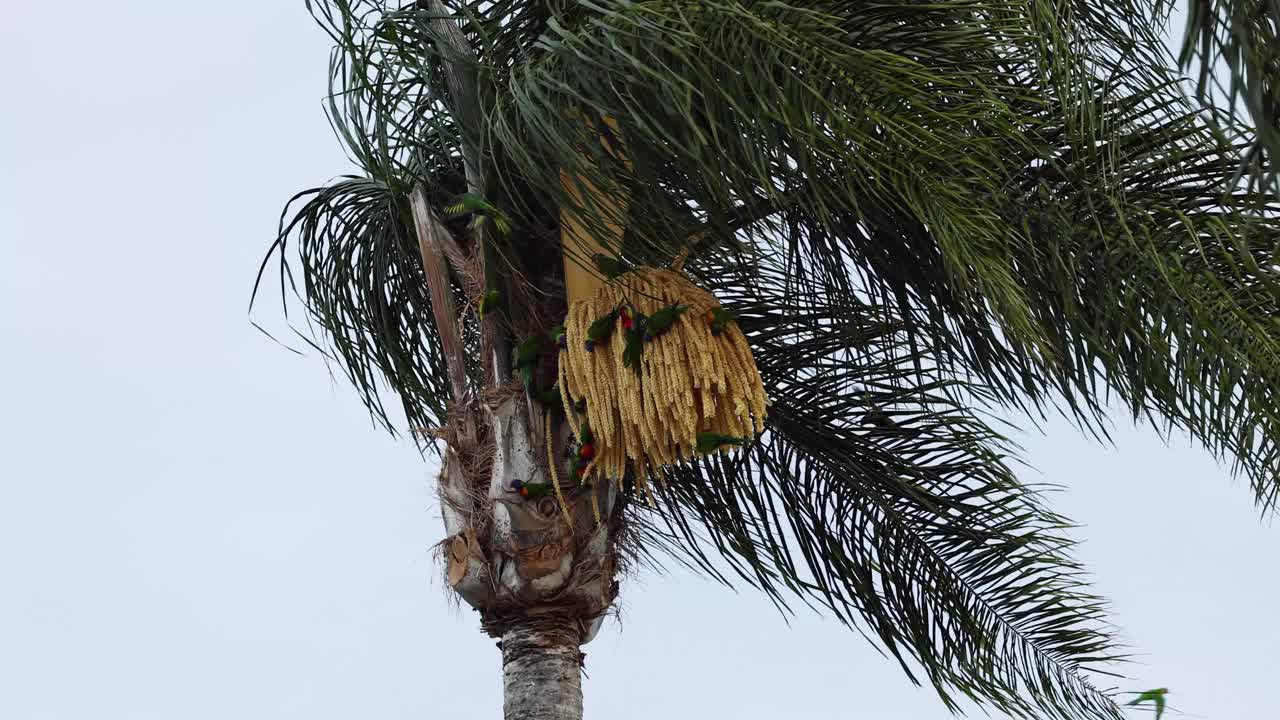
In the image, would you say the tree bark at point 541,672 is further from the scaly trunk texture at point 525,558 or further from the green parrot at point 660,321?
the green parrot at point 660,321

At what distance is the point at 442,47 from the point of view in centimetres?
566

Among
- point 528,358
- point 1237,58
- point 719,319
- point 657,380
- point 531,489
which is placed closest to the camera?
point 1237,58

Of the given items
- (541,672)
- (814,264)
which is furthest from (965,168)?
(541,672)

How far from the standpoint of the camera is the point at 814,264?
19.4 feet

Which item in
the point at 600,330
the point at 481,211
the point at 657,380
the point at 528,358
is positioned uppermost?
the point at 481,211

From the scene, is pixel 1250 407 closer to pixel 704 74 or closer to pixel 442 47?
pixel 704 74

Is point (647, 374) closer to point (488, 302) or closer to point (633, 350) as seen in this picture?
point (633, 350)

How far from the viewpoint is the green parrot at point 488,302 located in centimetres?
584

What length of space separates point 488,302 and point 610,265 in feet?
1.79

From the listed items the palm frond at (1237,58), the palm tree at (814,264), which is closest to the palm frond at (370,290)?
the palm tree at (814,264)

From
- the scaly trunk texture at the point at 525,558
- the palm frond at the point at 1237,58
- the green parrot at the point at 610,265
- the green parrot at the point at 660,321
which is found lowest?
the palm frond at the point at 1237,58

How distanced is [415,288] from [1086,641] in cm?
299

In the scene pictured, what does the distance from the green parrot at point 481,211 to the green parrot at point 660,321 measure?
0.78m

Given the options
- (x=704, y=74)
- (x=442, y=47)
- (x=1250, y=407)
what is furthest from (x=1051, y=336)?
(x=442, y=47)
